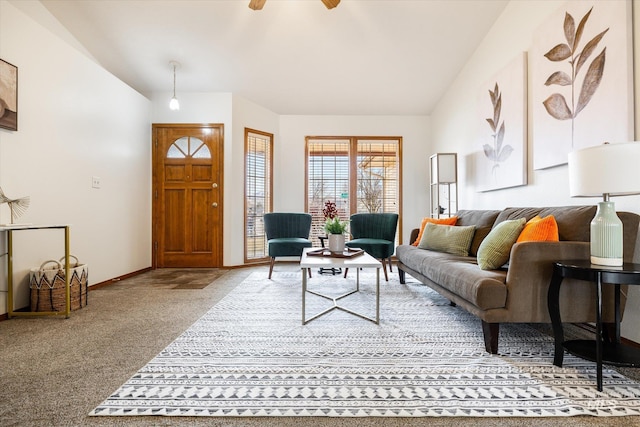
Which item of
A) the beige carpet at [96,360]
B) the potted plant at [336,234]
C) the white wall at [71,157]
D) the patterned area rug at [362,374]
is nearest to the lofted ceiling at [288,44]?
the white wall at [71,157]

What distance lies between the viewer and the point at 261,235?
5262 mm

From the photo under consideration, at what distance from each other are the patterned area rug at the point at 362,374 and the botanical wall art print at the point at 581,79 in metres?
1.45

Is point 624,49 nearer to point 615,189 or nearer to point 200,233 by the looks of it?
point 615,189

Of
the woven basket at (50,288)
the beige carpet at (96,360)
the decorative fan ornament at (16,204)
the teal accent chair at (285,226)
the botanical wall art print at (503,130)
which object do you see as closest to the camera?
the beige carpet at (96,360)

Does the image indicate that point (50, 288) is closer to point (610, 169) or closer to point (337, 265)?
point (337, 265)

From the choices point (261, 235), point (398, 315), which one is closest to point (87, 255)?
point (261, 235)

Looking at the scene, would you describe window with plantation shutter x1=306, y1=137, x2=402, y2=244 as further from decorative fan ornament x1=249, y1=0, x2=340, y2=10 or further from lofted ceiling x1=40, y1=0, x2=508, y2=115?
decorative fan ornament x1=249, y1=0, x2=340, y2=10

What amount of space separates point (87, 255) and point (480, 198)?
15.1 ft

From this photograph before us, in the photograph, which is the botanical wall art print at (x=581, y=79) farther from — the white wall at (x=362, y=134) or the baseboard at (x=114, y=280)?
the baseboard at (x=114, y=280)

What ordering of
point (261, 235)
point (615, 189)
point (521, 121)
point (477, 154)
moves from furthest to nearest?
point (261, 235) < point (477, 154) < point (521, 121) < point (615, 189)

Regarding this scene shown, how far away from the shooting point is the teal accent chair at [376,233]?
397 centimetres

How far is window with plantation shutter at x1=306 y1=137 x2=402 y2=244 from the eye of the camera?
5.55 meters

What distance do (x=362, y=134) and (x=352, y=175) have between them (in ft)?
2.43

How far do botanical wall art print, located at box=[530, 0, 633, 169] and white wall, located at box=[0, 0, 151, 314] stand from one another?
14.4ft
